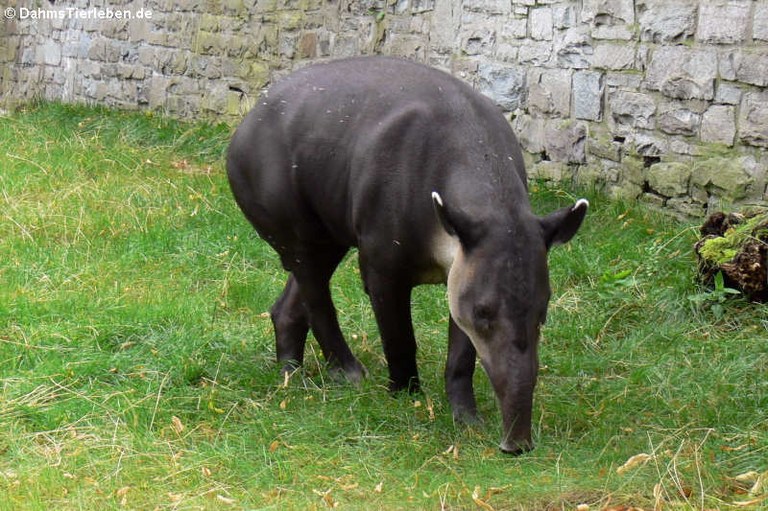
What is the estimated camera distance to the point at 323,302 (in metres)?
5.83

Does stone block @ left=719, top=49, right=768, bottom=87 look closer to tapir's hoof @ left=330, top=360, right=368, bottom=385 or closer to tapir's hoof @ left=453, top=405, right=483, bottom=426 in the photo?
tapir's hoof @ left=330, top=360, right=368, bottom=385

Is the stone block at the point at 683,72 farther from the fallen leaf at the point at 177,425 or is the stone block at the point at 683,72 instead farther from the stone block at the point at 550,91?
the fallen leaf at the point at 177,425

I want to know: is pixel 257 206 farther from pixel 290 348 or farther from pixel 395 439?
pixel 395 439

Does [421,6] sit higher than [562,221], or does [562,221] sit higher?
[421,6]

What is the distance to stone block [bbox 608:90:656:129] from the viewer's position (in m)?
8.34

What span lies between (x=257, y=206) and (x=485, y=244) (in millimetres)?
1559

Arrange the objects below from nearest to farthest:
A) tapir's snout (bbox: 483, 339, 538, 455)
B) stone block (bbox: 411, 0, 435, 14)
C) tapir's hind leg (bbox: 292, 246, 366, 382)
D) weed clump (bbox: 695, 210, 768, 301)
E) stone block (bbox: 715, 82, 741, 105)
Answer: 1. tapir's snout (bbox: 483, 339, 538, 455)
2. tapir's hind leg (bbox: 292, 246, 366, 382)
3. weed clump (bbox: 695, 210, 768, 301)
4. stone block (bbox: 715, 82, 741, 105)
5. stone block (bbox: 411, 0, 435, 14)

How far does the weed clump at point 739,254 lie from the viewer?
6.50 metres

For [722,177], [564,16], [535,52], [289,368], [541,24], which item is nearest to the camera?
[289,368]

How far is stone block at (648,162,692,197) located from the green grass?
9.6 inches

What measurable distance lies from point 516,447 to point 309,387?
160cm

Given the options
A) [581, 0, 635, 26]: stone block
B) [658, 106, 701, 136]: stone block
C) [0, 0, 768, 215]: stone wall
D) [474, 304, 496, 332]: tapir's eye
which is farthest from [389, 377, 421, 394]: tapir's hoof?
[581, 0, 635, 26]: stone block

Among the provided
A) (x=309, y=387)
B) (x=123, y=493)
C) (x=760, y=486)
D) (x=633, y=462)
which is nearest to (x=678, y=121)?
(x=309, y=387)

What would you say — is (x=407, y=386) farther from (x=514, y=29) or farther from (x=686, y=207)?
(x=514, y=29)
